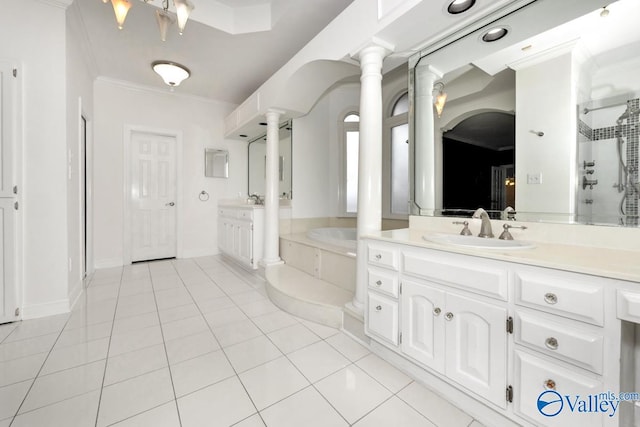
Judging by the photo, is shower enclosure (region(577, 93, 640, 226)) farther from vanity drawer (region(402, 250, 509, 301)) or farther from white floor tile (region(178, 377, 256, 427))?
white floor tile (region(178, 377, 256, 427))

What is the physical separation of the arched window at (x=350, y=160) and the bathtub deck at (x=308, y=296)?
1.68m

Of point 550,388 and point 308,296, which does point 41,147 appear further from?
point 550,388

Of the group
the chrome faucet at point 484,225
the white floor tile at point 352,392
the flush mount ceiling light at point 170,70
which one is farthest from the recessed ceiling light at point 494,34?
the flush mount ceiling light at point 170,70

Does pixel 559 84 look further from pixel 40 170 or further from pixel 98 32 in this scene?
pixel 98 32

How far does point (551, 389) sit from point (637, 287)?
18.4 inches

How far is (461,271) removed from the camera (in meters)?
1.25

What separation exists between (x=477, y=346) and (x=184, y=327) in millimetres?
2047

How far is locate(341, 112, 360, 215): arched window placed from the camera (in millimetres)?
4258

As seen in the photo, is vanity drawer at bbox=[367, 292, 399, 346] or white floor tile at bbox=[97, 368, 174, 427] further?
vanity drawer at bbox=[367, 292, 399, 346]

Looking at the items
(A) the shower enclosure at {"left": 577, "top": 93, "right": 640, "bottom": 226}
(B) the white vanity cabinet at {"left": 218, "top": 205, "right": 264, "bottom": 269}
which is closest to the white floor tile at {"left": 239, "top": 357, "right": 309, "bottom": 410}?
(A) the shower enclosure at {"left": 577, "top": 93, "right": 640, "bottom": 226}

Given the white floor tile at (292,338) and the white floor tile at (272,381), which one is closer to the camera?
the white floor tile at (272,381)

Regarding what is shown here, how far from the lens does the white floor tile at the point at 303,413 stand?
122 centimetres

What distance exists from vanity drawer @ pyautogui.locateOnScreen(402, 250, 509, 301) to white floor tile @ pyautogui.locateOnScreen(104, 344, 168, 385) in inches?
64.3

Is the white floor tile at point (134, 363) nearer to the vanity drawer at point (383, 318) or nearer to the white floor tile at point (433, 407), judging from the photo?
the vanity drawer at point (383, 318)
